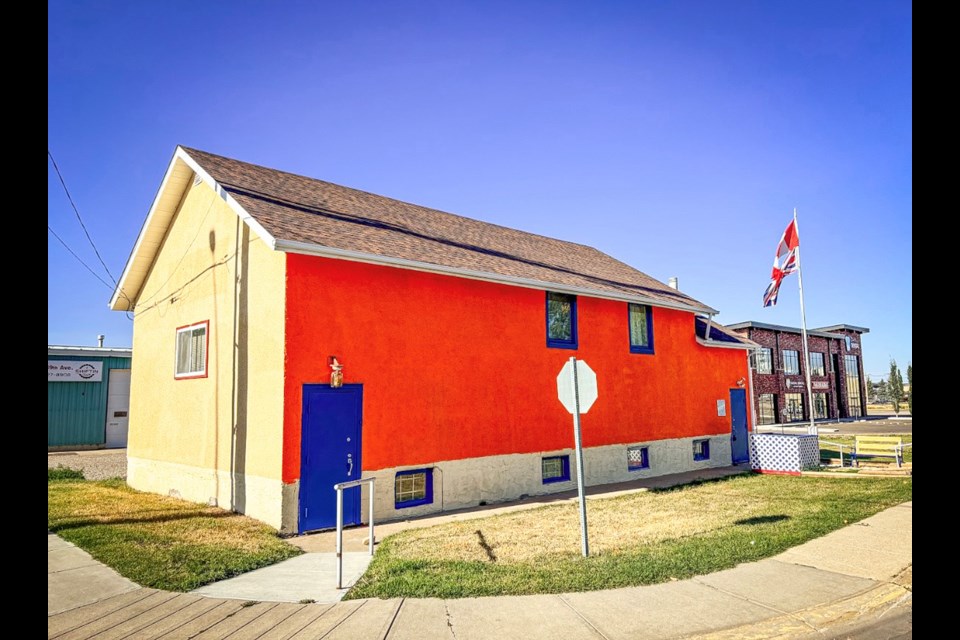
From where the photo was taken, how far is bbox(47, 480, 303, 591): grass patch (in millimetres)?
7334

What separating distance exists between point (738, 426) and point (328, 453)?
15.5m

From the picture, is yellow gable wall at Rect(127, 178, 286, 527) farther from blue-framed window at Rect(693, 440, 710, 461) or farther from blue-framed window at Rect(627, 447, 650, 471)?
blue-framed window at Rect(693, 440, 710, 461)

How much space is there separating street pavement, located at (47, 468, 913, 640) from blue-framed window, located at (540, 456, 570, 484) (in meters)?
6.84

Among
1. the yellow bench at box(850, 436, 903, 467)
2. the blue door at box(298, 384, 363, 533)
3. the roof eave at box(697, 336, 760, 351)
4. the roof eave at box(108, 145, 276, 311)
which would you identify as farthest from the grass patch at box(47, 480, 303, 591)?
the yellow bench at box(850, 436, 903, 467)

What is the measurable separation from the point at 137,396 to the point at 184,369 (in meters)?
3.06

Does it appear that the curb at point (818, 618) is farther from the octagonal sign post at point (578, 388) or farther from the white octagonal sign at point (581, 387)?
the white octagonal sign at point (581, 387)

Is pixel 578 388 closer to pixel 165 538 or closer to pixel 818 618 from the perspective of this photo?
pixel 818 618

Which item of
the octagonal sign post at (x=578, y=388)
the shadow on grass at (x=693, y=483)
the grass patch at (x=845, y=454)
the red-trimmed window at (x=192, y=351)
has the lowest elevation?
the grass patch at (x=845, y=454)

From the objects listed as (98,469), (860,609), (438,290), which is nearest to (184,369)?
(438,290)

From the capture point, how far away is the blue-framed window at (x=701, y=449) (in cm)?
1830

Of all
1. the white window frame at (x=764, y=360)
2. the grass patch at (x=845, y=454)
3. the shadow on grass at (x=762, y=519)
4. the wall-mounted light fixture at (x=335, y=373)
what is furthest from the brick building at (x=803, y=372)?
the wall-mounted light fixture at (x=335, y=373)


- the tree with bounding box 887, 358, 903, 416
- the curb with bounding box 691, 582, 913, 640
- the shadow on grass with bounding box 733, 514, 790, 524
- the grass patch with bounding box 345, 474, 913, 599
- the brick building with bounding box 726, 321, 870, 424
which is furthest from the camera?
the tree with bounding box 887, 358, 903, 416

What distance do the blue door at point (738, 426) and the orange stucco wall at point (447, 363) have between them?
4.45 metres
